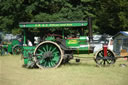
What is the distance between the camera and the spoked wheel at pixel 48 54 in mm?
7777

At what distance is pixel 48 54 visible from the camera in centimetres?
778

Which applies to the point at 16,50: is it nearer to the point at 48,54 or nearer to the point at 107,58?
the point at 48,54

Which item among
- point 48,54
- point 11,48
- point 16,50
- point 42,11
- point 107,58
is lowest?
point 16,50

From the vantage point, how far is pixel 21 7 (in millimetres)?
17688

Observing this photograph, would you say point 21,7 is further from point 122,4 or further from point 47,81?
point 122,4

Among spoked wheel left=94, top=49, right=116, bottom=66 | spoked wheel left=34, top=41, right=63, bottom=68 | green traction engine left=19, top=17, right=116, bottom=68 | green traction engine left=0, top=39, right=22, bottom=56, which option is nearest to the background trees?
green traction engine left=0, top=39, right=22, bottom=56

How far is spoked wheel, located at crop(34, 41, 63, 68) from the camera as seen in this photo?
7.78m

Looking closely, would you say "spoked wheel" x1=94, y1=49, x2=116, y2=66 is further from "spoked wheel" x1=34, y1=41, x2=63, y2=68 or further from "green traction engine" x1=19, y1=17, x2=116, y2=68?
"spoked wheel" x1=34, y1=41, x2=63, y2=68

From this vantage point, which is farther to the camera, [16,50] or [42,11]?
[42,11]

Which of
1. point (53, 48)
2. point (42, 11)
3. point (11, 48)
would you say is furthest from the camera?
point (42, 11)

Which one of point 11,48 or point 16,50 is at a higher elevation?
point 11,48

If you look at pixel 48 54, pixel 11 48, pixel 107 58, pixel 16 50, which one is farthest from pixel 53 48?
pixel 11 48

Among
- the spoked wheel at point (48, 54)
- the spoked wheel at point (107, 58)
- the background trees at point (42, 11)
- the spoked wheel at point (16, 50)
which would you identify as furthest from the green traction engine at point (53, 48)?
the background trees at point (42, 11)

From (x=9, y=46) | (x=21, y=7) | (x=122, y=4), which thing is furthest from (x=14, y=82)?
(x=122, y=4)
